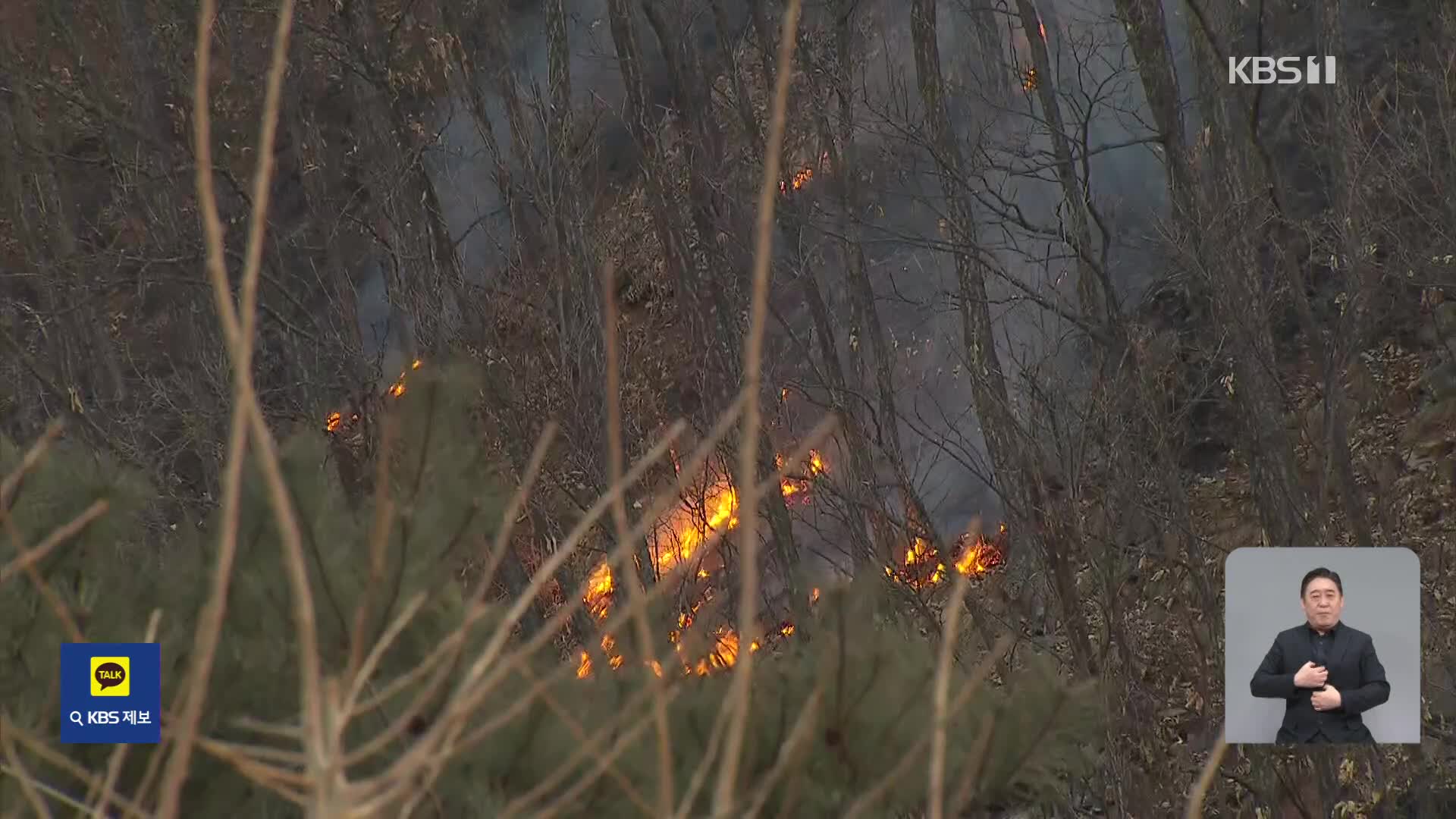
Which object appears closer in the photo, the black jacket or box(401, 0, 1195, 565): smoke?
the black jacket

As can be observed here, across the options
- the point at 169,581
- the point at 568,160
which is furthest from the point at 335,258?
the point at 169,581

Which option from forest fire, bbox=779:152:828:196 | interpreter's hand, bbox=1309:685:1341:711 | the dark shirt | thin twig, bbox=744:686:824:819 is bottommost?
thin twig, bbox=744:686:824:819

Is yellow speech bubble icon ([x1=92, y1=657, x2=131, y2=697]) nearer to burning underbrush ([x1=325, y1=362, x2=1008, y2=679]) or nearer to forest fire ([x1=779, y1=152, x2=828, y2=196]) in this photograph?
burning underbrush ([x1=325, y1=362, x2=1008, y2=679])

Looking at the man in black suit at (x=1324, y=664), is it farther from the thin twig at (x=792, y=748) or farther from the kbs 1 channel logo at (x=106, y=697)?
the kbs 1 channel logo at (x=106, y=697)

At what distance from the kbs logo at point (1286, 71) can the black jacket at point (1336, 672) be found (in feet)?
13.4

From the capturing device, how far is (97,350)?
Answer: 13336mm

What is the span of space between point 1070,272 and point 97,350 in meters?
8.50

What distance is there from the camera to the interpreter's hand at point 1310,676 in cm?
533

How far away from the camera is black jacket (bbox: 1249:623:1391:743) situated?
5.21m

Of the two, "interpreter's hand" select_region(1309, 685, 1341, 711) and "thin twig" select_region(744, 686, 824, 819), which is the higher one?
"interpreter's hand" select_region(1309, 685, 1341, 711)

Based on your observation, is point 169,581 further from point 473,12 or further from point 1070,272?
point 473,12

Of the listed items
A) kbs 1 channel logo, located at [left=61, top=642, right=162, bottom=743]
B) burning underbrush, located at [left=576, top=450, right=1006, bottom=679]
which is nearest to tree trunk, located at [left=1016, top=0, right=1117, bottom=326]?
burning underbrush, located at [left=576, top=450, right=1006, bottom=679]

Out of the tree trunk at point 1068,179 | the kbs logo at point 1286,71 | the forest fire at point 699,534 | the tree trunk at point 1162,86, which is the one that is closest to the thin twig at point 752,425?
the forest fire at point 699,534

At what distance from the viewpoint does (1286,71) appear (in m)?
11.2
